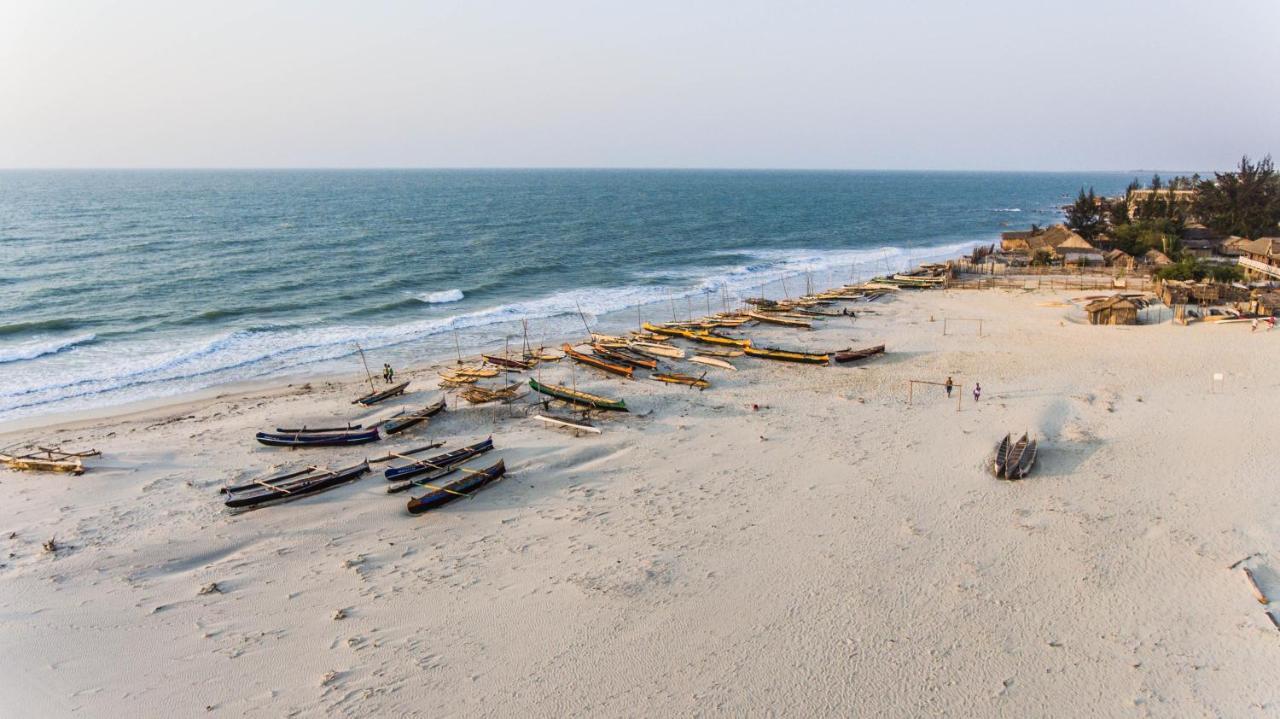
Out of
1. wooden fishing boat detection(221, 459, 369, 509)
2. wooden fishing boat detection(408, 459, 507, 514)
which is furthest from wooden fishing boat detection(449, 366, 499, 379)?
wooden fishing boat detection(408, 459, 507, 514)

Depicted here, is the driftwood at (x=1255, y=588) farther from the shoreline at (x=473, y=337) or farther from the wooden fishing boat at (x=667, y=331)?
the shoreline at (x=473, y=337)

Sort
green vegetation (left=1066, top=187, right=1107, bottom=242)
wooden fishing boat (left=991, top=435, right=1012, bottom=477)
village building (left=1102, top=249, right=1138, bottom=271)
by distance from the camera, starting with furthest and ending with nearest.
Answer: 1. green vegetation (left=1066, top=187, right=1107, bottom=242)
2. village building (left=1102, top=249, right=1138, bottom=271)
3. wooden fishing boat (left=991, top=435, right=1012, bottom=477)

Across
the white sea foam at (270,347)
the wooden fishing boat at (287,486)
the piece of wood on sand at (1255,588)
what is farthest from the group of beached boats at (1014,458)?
the white sea foam at (270,347)

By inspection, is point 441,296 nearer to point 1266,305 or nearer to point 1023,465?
point 1023,465

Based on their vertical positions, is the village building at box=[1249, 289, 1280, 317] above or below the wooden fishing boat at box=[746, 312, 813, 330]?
above

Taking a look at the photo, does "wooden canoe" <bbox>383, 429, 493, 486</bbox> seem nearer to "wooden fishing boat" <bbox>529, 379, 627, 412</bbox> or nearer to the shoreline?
"wooden fishing boat" <bbox>529, 379, 627, 412</bbox>

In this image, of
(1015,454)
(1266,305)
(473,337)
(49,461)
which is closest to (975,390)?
(1015,454)

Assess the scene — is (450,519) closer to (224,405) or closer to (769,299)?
(224,405)
